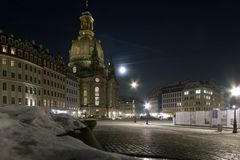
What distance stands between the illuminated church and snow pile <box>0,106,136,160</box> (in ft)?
533

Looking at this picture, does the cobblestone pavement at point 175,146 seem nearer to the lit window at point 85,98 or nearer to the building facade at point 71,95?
the building facade at point 71,95

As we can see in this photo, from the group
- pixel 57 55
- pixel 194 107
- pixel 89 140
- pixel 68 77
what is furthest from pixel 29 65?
pixel 194 107

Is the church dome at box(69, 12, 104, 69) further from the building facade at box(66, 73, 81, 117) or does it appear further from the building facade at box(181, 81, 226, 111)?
the building facade at box(181, 81, 226, 111)

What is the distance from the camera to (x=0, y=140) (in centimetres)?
631

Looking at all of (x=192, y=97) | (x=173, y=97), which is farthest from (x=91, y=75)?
(x=192, y=97)

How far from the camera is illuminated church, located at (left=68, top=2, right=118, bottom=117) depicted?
176 m

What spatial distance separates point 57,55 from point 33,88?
33.5m

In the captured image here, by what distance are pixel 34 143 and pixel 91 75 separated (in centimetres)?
17215

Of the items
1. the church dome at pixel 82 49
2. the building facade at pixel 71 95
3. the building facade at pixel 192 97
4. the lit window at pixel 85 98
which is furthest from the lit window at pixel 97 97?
the building facade at pixel 192 97

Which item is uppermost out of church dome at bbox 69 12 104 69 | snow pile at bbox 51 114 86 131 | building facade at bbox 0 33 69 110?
church dome at bbox 69 12 104 69

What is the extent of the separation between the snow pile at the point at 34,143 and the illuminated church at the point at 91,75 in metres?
162

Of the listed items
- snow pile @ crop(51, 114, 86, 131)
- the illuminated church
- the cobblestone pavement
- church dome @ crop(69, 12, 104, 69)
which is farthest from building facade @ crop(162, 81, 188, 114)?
snow pile @ crop(51, 114, 86, 131)

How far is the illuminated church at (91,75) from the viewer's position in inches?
6934

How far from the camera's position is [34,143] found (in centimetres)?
653
